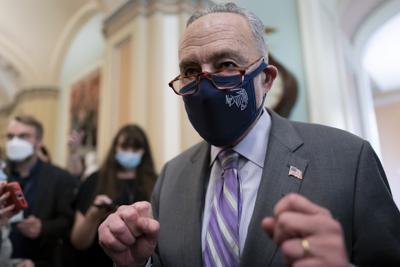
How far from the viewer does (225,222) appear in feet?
4.12

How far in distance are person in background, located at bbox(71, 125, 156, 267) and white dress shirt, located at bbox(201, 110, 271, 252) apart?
4.18ft

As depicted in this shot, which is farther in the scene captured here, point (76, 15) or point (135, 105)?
point (76, 15)

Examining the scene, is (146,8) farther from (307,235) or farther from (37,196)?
(307,235)

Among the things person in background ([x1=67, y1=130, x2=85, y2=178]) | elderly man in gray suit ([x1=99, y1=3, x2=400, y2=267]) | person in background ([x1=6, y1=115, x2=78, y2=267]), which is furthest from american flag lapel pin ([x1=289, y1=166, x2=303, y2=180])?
person in background ([x1=67, y1=130, x2=85, y2=178])

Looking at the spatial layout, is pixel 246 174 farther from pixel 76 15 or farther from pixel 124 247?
pixel 76 15

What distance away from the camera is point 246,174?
1370 mm

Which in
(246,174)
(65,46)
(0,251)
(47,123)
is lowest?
(0,251)

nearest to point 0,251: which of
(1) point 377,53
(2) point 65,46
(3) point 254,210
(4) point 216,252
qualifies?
(4) point 216,252

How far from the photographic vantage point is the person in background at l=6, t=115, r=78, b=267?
8.34ft

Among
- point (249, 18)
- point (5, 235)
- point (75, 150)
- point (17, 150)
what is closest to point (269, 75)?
point (249, 18)

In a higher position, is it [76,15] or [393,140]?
[76,15]

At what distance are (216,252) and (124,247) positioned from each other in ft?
1.08

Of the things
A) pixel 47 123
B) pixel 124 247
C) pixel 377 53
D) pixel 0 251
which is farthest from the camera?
pixel 47 123

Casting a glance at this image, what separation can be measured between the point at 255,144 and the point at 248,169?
0.11m
